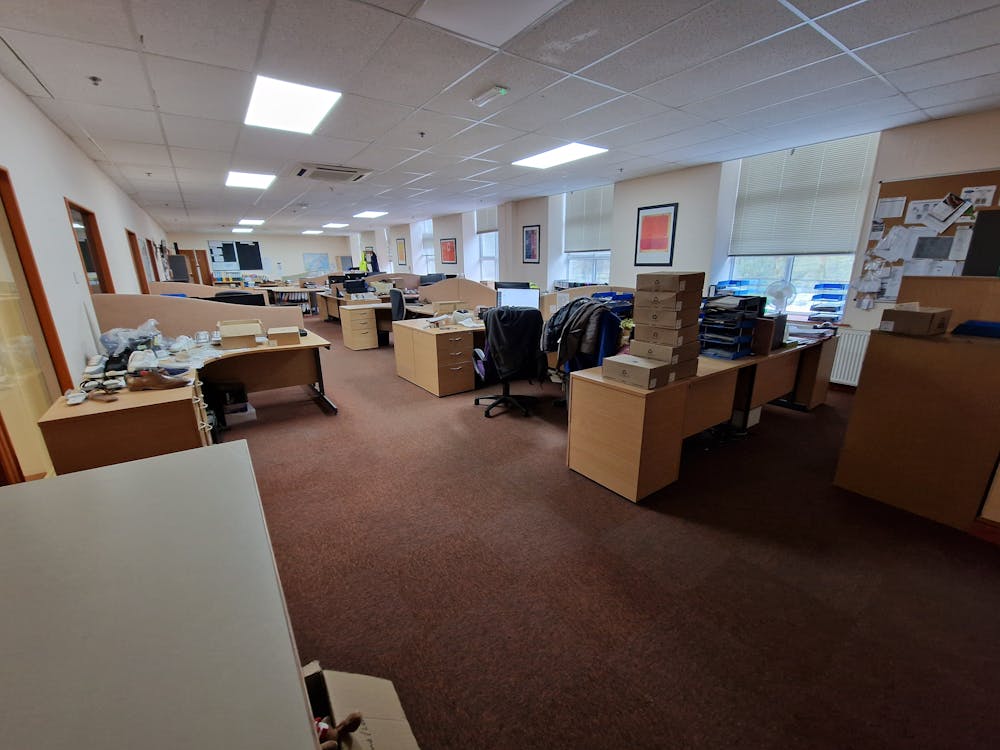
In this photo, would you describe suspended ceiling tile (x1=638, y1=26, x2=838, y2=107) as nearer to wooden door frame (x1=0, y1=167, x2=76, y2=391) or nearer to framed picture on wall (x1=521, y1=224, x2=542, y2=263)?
wooden door frame (x1=0, y1=167, x2=76, y2=391)

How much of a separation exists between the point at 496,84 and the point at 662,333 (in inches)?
81.0

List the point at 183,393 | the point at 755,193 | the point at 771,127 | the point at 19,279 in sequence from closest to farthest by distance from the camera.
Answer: the point at 183,393
the point at 19,279
the point at 771,127
the point at 755,193

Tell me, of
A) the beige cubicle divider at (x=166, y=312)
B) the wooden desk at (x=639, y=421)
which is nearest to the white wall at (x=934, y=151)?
the wooden desk at (x=639, y=421)

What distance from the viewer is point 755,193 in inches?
198

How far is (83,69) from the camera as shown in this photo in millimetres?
2441

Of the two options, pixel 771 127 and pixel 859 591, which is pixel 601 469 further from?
pixel 771 127

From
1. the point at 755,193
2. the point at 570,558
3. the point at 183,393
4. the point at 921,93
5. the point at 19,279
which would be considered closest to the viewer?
the point at 570,558

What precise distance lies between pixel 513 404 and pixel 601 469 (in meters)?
1.48

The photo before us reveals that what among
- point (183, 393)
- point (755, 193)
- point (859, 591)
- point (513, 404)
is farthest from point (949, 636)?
point (755, 193)

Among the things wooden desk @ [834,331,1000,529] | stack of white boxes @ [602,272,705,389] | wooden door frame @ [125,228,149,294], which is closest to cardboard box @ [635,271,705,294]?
stack of white boxes @ [602,272,705,389]

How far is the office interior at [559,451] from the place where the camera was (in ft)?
4.69

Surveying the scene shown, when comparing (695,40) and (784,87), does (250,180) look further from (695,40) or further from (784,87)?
(784,87)

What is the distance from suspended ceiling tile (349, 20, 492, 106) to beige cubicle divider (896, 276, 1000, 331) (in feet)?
10.0

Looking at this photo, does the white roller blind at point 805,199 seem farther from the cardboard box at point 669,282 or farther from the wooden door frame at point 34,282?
the wooden door frame at point 34,282
